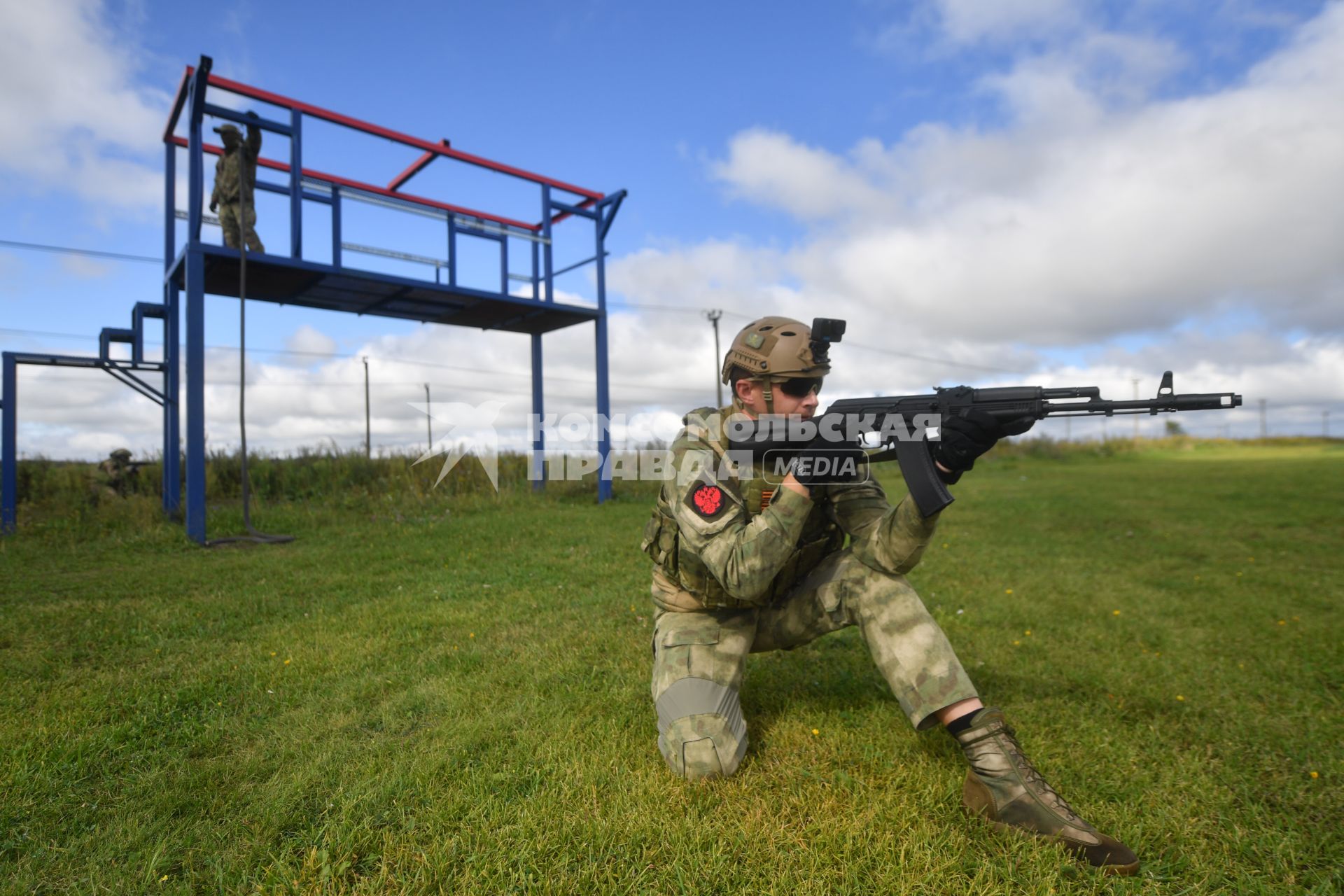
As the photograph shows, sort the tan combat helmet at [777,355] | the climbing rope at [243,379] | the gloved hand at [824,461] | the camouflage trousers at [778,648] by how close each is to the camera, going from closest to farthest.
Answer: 1. the camouflage trousers at [778,648]
2. the gloved hand at [824,461]
3. the tan combat helmet at [777,355]
4. the climbing rope at [243,379]

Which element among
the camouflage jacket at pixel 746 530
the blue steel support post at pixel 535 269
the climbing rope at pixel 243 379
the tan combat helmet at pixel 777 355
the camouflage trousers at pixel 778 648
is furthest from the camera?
the blue steel support post at pixel 535 269

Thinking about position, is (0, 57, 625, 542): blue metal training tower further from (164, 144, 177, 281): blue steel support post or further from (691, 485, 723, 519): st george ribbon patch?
(691, 485, 723, 519): st george ribbon patch

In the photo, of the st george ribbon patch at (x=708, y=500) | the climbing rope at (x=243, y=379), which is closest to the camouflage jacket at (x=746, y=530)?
the st george ribbon patch at (x=708, y=500)

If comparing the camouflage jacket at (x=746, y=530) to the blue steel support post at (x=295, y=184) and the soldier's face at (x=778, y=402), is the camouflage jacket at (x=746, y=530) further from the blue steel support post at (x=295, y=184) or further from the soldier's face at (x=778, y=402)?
the blue steel support post at (x=295, y=184)

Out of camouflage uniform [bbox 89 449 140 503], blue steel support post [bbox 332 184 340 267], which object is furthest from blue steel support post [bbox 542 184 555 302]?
camouflage uniform [bbox 89 449 140 503]

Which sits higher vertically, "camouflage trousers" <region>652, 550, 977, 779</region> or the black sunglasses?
the black sunglasses

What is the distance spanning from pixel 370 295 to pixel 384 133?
7.76 ft

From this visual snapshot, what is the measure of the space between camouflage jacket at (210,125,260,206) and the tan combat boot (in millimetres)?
10121

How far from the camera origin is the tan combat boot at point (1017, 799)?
246 centimetres

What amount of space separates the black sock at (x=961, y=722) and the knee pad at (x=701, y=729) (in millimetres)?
852

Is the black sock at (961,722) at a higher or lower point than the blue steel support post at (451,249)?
lower

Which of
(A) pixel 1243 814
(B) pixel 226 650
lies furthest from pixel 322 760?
(A) pixel 1243 814

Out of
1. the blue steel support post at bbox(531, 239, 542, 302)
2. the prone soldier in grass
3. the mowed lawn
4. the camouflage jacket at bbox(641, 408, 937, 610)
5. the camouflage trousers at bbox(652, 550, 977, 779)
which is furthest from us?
the blue steel support post at bbox(531, 239, 542, 302)

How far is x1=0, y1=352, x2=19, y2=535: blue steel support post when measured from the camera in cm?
968
